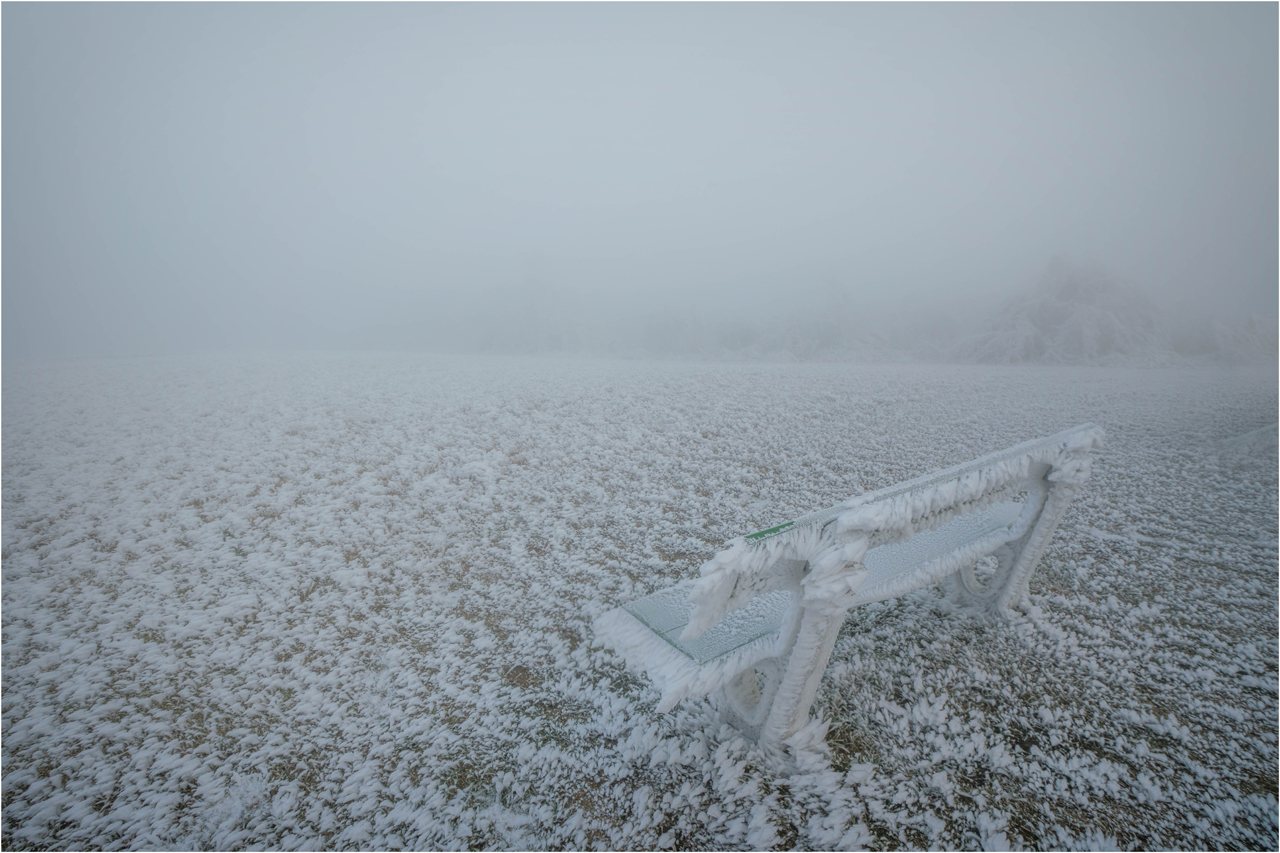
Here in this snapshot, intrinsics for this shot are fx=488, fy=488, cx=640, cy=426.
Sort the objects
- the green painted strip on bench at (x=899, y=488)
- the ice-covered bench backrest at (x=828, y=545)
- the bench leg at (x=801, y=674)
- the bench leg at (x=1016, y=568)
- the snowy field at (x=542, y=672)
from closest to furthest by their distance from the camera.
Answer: the ice-covered bench backrest at (x=828, y=545), the green painted strip on bench at (x=899, y=488), the bench leg at (x=801, y=674), the snowy field at (x=542, y=672), the bench leg at (x=1016, y=568)

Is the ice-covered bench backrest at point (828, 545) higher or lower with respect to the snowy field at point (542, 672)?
higher

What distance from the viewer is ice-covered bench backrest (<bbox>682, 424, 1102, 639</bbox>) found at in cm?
168

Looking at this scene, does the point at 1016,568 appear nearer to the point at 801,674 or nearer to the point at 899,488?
A: the point at 899,488

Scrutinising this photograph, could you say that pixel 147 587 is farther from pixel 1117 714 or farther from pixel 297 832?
pixel 1117 714

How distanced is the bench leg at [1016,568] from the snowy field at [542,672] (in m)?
0.16

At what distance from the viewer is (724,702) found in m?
2.59

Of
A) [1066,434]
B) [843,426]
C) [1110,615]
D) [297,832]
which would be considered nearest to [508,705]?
[297,832]

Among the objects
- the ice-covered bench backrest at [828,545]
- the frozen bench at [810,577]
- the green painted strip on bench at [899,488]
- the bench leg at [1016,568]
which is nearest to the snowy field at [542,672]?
the bench leg at [1016,568]

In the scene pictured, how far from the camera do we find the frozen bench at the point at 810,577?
5.91ft

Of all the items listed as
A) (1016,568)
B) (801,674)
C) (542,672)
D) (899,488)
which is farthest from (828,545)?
(1016,568)

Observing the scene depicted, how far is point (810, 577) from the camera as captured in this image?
1.85m

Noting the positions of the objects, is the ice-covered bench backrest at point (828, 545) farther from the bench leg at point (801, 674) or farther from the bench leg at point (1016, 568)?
the bench leg at point (1016, 568)

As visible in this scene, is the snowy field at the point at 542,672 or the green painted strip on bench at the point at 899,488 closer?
the green painted strip on bench at the point at 899,488

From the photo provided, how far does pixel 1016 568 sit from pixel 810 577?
7.69 feet
